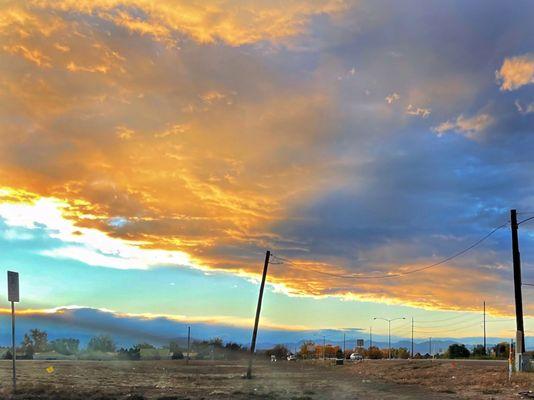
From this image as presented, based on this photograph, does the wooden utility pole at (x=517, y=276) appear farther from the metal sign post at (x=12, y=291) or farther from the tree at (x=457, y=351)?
the tree at (x=457, y=351)

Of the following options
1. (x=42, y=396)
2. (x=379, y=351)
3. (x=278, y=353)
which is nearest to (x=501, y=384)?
(x=42, y=396)

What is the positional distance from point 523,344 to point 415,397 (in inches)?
716

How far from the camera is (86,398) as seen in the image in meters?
25.5

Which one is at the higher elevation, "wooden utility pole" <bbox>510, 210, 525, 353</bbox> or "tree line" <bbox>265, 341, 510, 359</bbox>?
"wooden utility pole" <bbox>510, 210, 525, 353</bbox>

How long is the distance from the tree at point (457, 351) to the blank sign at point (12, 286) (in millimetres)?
80076

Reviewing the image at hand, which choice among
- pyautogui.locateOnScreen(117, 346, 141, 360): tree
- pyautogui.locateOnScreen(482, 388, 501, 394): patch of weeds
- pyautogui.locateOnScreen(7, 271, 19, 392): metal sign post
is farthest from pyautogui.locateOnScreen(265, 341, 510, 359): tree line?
pyautogui.locateOnScreen(7, 271, 19, 392): metal sign post

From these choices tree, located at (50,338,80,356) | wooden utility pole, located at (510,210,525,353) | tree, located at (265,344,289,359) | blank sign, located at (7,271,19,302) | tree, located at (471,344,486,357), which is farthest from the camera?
tree, located at (265,344,289,359)

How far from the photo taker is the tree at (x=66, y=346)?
12000 cm

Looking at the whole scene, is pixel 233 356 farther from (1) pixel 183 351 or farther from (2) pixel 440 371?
(2) pixel 440 371

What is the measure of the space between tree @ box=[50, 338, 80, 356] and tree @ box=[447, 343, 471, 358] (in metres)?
70.9

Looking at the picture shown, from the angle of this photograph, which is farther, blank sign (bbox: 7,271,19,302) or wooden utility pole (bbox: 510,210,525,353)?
wooden utility pole (bbox: 510,210,525,353)

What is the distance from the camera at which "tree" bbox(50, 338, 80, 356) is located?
120 m

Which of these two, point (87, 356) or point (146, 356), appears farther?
point (146, 356)

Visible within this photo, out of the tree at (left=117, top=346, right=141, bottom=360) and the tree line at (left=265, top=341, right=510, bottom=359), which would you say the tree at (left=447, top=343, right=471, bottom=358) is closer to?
the tree line at (left=265, top=341, right=510, bottom=359)
